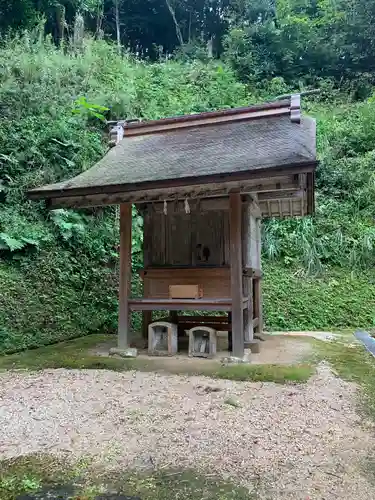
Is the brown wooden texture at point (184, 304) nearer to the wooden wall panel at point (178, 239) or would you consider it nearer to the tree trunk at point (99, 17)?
the wooden wall panel at point (178, 239)

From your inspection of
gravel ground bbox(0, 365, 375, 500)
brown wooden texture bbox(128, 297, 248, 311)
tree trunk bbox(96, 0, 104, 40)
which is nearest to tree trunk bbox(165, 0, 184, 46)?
tree trunk bbox(96, 0, 104, 40)

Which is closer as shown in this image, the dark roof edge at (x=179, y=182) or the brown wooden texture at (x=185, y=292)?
the dark roof edge at (x=179, y=182)

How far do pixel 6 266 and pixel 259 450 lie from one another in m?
6.40

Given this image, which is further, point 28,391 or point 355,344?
point 355,344

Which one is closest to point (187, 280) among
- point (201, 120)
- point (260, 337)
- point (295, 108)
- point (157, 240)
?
point (157, 240)

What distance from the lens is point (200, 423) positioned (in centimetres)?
362

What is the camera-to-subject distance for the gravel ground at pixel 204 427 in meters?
2.73

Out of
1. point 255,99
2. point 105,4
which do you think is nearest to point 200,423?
point 255,99

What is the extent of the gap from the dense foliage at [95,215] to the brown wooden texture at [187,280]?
2.09m

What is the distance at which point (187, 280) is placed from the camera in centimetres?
672

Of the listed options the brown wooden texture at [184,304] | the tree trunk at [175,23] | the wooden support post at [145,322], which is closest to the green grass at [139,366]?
the brown wooden texture at [184,304]

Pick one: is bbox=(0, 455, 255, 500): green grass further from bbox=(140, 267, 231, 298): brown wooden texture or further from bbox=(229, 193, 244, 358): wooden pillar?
bbox=(140, 267, 231, 298): brown wooden texture

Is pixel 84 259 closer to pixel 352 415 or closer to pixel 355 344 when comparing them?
pixel 355 344

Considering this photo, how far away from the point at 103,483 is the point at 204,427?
118 centimetres
